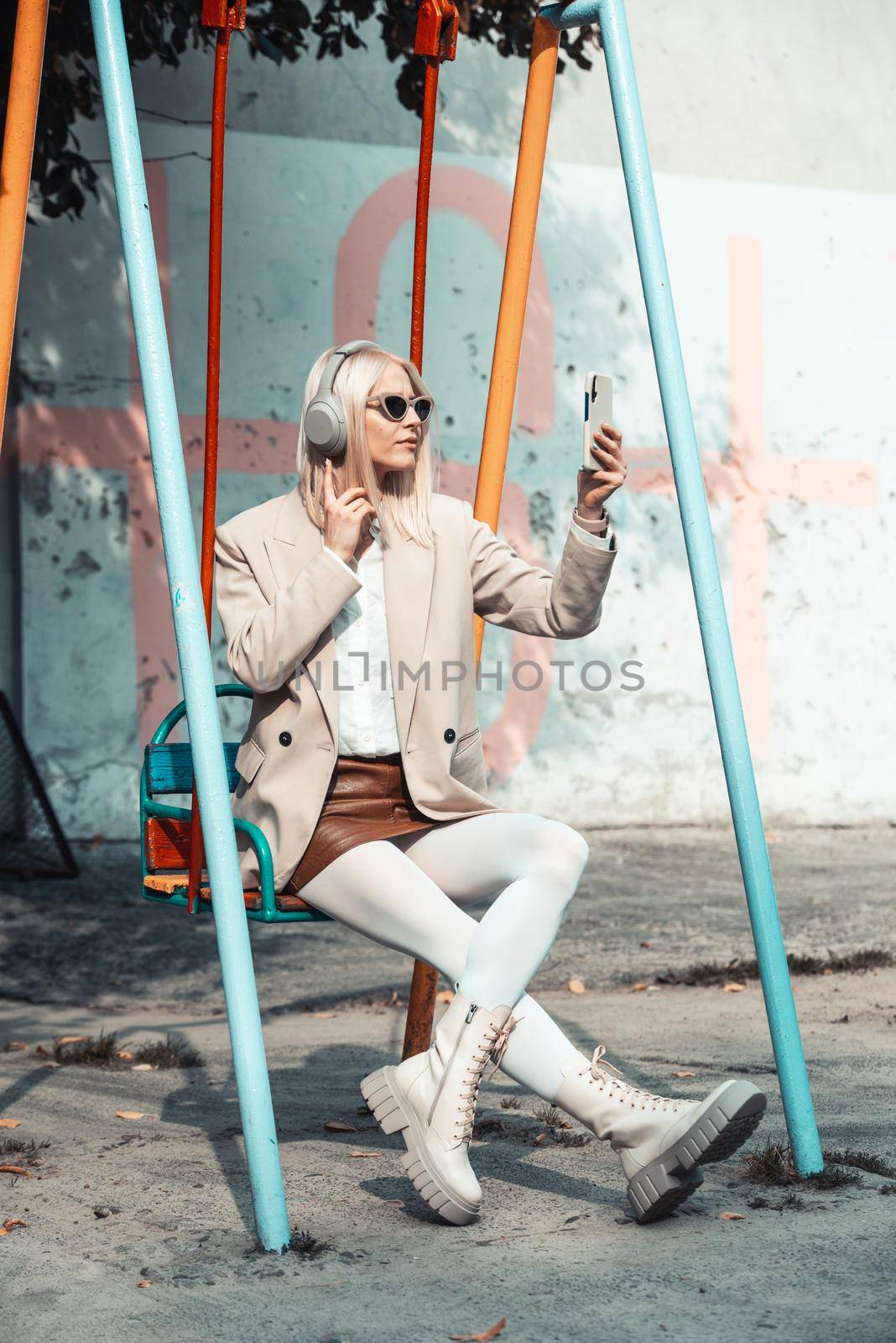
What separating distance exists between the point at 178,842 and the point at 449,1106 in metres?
0.88

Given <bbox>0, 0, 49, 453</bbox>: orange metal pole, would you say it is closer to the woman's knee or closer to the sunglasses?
the sunglasses

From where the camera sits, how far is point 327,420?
2945 millimetres

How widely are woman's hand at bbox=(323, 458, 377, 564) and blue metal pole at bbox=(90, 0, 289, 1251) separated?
0.27 m

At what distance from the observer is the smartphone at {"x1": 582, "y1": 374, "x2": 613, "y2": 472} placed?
9.32ft

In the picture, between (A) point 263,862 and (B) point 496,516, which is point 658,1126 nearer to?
(A) point 263,862

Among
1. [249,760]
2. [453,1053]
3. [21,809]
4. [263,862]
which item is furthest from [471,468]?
[453,1053]

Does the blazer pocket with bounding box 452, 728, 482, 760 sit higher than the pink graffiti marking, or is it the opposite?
the pink graffiti marking

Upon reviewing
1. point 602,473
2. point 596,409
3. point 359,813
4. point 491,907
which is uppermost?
point 596,409

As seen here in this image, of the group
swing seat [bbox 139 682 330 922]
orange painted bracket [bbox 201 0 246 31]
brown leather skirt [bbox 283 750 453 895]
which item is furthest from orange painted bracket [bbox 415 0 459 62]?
brown leather skirt [bbox 283 750 453 895]

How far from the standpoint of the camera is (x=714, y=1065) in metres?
4.03

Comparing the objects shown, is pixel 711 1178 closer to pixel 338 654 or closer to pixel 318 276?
pixel 338 654

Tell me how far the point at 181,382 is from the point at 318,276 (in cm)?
95

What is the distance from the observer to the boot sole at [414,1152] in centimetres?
262

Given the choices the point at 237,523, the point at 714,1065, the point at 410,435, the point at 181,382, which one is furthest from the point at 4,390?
the point at 181,382
